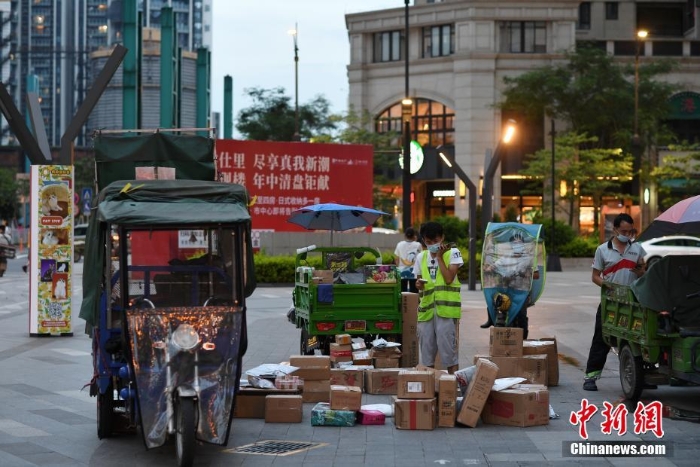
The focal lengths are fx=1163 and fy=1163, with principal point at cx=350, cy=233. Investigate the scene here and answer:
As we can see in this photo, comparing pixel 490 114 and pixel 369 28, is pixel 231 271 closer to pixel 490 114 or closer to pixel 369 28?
pixel 490 114

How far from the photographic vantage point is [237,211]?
9789 millimetres

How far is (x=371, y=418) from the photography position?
36.6 feet

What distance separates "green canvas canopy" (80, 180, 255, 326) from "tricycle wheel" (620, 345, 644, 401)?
169 inches

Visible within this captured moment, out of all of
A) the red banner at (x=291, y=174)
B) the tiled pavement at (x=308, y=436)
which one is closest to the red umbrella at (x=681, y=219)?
the tiled pavement at (x=308, y=436)

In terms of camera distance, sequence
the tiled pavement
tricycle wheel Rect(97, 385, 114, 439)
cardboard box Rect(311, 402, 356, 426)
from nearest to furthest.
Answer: the tiled pavement
tricycle wheel Rect(97, 385, 114, 439)
cardboard box Rect(311, 402, 356, 426)

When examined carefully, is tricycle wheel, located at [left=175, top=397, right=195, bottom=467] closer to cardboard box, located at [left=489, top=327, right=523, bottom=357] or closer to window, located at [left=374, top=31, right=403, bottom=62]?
cardboard box, located at [left=489, top=327, right=523, bottom=357]

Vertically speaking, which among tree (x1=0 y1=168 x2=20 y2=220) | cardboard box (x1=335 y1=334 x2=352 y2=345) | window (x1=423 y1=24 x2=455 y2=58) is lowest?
cardboard box (x1=335 y1=334 x2=352 y2=345)

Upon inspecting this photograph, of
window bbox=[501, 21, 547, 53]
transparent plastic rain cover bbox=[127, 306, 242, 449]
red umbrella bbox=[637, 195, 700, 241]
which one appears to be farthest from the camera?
window bbox=[501, 21, 547, 53]

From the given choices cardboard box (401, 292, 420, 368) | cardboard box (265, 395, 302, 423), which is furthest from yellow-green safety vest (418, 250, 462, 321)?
cardboard box (265, 395, 302, 423)

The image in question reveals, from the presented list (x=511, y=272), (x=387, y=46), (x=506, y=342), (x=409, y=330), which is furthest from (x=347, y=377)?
(x=387, y=46)

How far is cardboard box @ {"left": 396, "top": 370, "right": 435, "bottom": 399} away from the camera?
1085 centimetres

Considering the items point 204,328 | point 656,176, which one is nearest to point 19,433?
point 204,328

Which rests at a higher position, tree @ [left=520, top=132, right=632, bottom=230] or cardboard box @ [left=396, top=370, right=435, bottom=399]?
tree @ [left=520, top=132, right=632, bottom=230]

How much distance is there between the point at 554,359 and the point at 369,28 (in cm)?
5722
